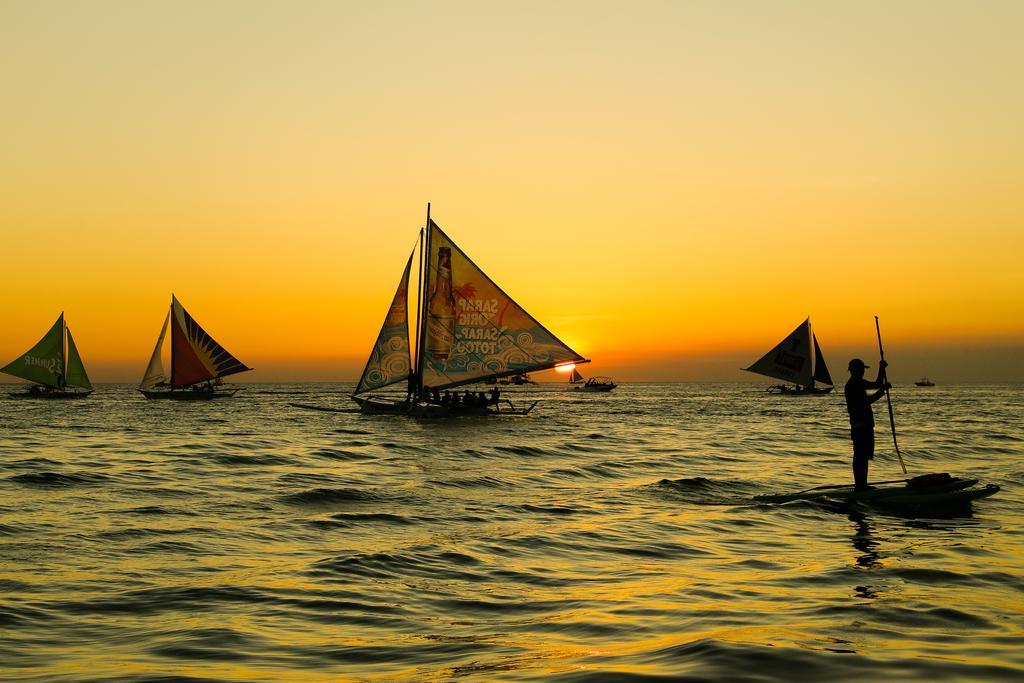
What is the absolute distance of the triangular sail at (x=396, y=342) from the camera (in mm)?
54125

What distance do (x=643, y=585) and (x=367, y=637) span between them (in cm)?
390

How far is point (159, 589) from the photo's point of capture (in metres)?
10.9

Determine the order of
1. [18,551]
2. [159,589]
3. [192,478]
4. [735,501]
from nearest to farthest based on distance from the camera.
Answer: [159,589], [18,551], [735,501], [192,478]

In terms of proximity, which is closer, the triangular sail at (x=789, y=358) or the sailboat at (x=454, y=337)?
the sailboat at (x=454, y=337)

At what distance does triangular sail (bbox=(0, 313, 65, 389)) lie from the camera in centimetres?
9712

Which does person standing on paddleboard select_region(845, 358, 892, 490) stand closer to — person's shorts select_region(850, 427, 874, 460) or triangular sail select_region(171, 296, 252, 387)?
person's shorts select_region(850, 427, 874, 460)

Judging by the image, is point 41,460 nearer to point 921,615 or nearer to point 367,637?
point 367,637

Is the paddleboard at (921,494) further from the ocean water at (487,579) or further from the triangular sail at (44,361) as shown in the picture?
the triangular sail at (44,361)

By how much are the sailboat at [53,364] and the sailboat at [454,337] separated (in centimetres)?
5991

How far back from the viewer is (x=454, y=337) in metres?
54.2

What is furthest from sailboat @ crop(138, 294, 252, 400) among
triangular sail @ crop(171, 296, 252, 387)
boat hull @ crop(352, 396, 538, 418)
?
boat hull @ crop(352, 396, 538, 418)

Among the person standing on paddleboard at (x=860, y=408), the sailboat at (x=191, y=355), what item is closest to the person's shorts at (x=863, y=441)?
the person standing on paddleboard at (x=860, y=408)

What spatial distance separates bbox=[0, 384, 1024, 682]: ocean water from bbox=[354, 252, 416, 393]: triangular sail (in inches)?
1122

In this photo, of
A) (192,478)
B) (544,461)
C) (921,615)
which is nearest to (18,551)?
(192,478)
